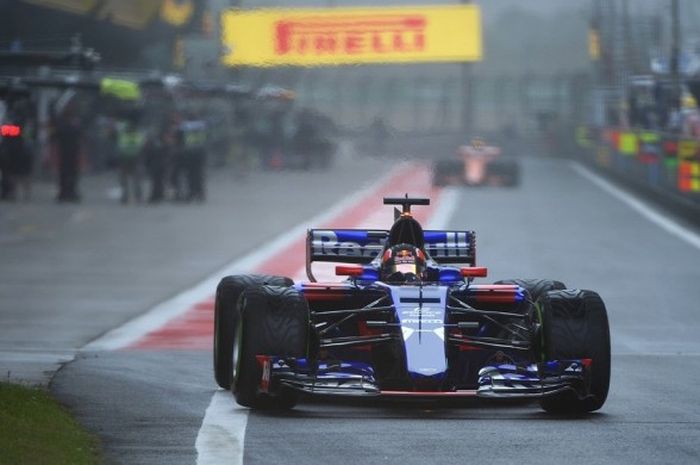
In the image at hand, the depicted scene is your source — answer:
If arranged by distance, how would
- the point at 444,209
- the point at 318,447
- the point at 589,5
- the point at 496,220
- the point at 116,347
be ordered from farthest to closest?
the point at 589,5 → the point at 444,209 → the point at 496,220 → the point at 116,347 → the point at 318,447

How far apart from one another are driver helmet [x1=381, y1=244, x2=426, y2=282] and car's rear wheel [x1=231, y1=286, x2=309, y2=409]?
3.77 feet

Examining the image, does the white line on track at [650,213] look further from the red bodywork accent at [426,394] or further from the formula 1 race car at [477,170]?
the red bodywork accent at [426,394]

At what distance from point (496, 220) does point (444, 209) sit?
401cm

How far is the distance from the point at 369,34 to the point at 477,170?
106ft

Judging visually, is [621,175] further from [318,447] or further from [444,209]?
[318,447]

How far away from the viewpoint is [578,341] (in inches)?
462

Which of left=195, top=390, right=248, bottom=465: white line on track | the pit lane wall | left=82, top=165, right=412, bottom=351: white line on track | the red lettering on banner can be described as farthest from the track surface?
the red lettering on banner

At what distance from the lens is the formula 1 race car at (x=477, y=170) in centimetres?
5103

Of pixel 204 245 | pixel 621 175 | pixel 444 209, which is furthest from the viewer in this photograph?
pixel 621 175

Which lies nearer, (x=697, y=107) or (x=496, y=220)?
(x=496, y=220)

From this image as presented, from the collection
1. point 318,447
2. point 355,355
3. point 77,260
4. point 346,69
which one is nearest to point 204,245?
point 77,260

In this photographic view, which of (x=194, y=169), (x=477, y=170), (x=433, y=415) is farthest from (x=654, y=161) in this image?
(x=433, y=415)

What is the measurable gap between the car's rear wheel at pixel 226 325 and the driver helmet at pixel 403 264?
0.83 meters

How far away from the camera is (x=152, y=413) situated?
38.3ft
